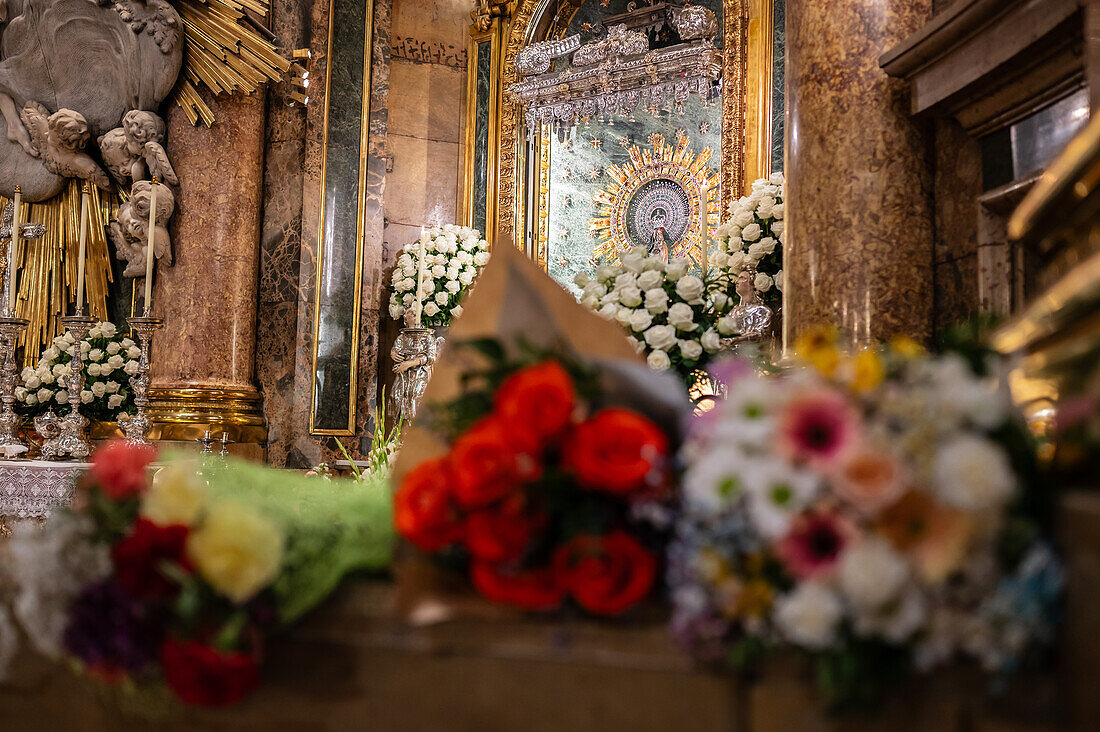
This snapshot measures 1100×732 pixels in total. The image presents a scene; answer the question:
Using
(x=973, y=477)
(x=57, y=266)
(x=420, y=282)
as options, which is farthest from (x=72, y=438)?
(x=973, y=477)

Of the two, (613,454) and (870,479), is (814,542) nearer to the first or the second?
(870,479)

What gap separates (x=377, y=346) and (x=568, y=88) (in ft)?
7.98

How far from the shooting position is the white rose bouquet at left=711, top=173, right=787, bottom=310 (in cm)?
369

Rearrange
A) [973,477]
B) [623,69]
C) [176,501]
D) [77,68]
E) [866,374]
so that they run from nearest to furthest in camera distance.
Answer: [973,477], [866,374], [176,501], [77,68], [623,69]

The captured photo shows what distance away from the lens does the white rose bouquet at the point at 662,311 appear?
2.83m

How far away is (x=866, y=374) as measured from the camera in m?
0.96

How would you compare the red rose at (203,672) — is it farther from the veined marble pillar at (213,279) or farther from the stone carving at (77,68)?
the stone carving at (77,68)

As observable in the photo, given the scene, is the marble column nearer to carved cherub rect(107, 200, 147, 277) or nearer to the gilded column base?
the gilded column base

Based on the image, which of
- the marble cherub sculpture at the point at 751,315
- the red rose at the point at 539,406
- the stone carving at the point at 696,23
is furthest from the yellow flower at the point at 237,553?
the stone carving at the point at 696,23

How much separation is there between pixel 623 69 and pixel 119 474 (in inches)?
229

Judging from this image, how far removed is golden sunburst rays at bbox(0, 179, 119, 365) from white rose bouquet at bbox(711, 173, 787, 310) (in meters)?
4.77

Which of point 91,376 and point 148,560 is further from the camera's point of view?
point 91,376

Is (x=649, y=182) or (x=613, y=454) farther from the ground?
(x=649, y=182)

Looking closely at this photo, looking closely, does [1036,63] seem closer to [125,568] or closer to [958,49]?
[958,49]
